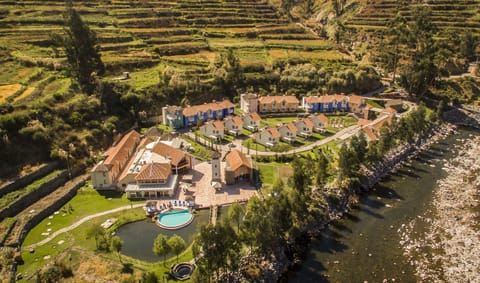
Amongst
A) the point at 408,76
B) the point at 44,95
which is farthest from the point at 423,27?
the point at 44,95

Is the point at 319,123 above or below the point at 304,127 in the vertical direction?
above

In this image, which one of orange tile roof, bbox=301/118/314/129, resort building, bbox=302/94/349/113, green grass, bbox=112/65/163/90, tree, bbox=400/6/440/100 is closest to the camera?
orange tile roof, bbox=301/118/314/129

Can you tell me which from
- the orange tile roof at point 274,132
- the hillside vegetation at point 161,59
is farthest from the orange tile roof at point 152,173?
the orange tile roof at point 274,132

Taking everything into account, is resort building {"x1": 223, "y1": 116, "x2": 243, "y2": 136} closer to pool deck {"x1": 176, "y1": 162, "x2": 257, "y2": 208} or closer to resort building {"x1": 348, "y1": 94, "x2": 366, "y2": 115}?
pool deck {"x1": 176, "y1": 162, "x2": 257, "y2": 208}

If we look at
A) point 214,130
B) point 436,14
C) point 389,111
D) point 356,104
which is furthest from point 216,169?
point 436,14

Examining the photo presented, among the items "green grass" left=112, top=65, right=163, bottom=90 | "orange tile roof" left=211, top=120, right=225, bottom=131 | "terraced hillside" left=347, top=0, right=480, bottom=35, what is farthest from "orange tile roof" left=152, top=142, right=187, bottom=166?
"terraced hillside" left=347, top=0, right=480, bottom=35

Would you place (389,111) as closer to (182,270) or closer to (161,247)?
(182,270)

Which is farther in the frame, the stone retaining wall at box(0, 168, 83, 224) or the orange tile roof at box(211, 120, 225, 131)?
the orange tile roof at box(211, 120, 225, 131)
